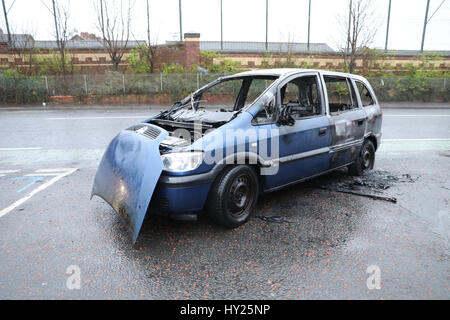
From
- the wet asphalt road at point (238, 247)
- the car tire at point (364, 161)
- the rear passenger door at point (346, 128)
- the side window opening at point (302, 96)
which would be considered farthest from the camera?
the car tire at point (364, 161)

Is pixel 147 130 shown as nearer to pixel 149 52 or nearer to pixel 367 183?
pixel 367 183

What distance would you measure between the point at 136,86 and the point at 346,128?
17.6 m

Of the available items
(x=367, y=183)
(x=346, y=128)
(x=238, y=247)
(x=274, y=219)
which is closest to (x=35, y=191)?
(x=238, y=247)

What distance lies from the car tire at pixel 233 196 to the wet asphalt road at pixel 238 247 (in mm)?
152

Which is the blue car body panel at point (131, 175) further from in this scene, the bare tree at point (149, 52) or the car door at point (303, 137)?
the bare tree at point (149, 52)

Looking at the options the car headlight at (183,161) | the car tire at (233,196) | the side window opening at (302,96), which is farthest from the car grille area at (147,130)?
the side window opening at (302,96)

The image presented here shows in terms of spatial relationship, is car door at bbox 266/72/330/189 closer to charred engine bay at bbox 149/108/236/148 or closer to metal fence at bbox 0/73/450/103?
charred engine bay at bbox 149/108/236/148

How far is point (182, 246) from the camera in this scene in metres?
3.36

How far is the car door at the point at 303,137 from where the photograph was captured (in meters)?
4.16

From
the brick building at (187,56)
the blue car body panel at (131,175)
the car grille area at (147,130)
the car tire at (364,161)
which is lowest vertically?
the car tire at (364,161)

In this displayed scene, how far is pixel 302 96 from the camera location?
529cm

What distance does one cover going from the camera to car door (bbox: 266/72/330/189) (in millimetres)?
4160

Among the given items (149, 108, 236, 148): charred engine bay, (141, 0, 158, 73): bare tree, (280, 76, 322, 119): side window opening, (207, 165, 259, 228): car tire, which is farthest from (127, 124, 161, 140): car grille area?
(141, 0, 158, 73): bare tree

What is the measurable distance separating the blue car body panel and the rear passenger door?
8.55ft
